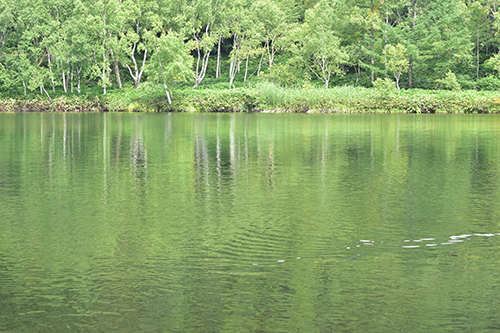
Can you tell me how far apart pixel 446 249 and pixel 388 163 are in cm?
872

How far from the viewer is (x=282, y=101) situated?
55344mm

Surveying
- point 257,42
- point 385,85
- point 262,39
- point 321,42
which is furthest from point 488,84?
point 257,42

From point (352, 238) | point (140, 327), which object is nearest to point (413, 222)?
point (352, 238)

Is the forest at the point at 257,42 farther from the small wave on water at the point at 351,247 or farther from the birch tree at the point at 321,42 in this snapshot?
the small wave on water at the point at 351,247

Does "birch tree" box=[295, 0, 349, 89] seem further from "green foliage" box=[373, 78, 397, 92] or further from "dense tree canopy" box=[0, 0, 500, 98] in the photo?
"green foliage" box=[373, 78, 397, 92]

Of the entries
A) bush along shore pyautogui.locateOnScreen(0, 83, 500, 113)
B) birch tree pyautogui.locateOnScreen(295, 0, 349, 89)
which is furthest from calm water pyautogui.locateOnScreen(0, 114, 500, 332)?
birch tree pyautogui.locateOnScreen(295, 0, 349, 89)

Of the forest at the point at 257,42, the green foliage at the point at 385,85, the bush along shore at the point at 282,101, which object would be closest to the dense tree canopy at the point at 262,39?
the forest at the point at 257,42

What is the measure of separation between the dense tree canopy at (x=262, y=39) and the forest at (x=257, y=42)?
127 mm

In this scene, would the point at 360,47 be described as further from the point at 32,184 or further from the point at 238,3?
the point at 32,184

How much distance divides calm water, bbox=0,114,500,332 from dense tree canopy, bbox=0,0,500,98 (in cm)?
4513

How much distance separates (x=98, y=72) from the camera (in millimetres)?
61562

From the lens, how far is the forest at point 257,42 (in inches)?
2371

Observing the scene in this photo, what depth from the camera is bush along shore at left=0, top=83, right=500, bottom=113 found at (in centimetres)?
5350

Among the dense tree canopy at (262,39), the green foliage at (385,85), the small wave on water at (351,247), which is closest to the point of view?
the small wave on water at (351,247)
